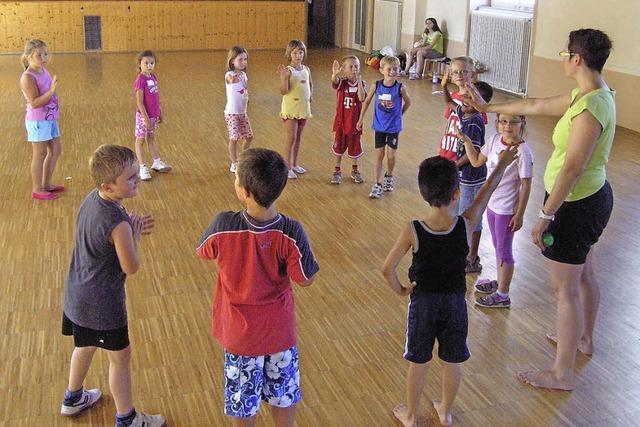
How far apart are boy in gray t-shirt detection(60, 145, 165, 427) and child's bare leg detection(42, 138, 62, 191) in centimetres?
316

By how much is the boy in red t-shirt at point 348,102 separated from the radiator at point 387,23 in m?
9.37

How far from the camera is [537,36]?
35.0 ft

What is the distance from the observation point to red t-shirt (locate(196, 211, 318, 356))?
221 cm

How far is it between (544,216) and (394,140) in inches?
117

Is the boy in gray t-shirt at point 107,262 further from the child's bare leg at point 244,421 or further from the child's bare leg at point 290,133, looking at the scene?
the child's bare leg at point 290,133

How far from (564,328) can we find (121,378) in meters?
1.92

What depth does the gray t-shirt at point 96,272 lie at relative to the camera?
2477 millimetres

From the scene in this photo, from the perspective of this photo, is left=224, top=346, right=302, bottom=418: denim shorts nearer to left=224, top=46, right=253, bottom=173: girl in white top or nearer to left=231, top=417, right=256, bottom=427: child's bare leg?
left=231, top=417, right=256, bottom=427: child's bare leg

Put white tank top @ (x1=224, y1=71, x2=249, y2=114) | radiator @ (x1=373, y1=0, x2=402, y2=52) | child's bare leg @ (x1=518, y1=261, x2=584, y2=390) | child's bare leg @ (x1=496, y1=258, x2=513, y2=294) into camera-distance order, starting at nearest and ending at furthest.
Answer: child's bare leg @ (x1=518, y1=261, x2=584, y2=390) → child's bare leg @ (x1=496, y1=258, x2=513, y2=294) → white tank top @ (x1=224, y1=71, x2=249, y2=114) → radiator @ (x1=373, y1=0, x2=402, y2=52)

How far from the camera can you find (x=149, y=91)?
6.05 metres

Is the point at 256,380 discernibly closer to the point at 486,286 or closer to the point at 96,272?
the point at 96,272

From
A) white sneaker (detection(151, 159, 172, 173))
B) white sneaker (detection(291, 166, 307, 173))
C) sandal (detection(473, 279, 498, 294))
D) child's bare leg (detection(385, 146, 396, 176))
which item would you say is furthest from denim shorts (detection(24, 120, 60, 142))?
sandal (detection(473, 279, 498, 294))

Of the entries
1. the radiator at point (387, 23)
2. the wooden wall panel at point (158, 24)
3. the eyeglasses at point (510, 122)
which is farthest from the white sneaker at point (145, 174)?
the wooden wall panel at point (158, 24)

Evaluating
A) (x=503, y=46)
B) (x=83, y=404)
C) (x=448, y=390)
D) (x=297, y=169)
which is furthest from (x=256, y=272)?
(x=503, y=46)
